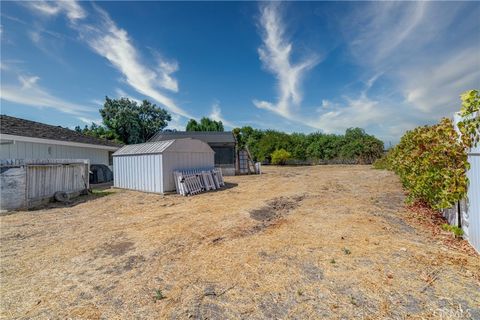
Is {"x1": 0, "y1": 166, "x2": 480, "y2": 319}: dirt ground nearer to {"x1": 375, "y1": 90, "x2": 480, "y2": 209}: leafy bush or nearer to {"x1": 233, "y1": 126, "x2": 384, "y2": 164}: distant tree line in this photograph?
{"x1": 375, "y1": 90, "x2": 480, "y2": 209}: leafy bush

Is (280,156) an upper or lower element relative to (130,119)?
lower

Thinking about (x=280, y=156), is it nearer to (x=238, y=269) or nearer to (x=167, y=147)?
(x=167, y=147)

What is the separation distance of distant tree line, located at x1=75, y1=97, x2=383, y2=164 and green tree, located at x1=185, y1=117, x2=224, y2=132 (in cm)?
716

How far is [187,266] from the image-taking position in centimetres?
330

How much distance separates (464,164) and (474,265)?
1.64 m

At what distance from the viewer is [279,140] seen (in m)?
31.6

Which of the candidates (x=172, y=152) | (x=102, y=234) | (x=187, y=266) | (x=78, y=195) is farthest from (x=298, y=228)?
(x=78, y=195)

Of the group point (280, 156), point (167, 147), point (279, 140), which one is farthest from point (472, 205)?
point (279, 140)

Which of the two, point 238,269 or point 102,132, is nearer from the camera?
point 238,269

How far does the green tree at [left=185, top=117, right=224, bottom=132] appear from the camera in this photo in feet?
129

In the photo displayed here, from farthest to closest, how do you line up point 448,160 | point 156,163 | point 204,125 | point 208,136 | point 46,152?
point 204,125, point 208,136, point 46,152, point 156,163, point 448,160

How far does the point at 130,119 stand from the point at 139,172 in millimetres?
24491

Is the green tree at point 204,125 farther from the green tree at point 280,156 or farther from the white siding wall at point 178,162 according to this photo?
the white siding wall at point 178,162

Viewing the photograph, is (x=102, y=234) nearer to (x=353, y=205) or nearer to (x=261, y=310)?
(x=261, y=310)
